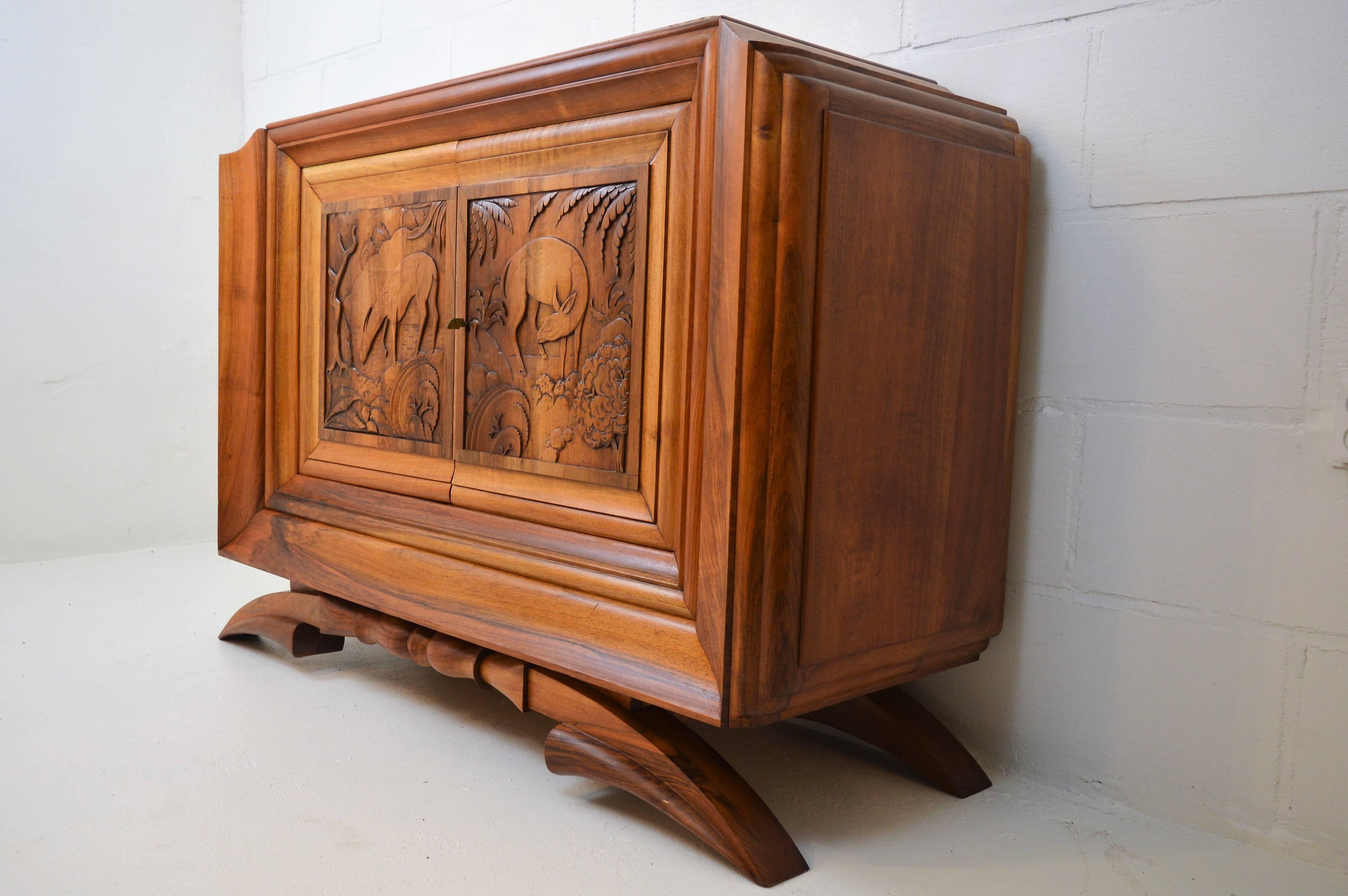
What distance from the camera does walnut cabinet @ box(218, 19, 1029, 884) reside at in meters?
1.17

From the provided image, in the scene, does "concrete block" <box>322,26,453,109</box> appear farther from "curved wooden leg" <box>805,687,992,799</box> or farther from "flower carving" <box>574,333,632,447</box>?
"curved wooden leg" <box>805,687,992,799</box>

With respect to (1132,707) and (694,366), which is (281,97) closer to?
(694,366)

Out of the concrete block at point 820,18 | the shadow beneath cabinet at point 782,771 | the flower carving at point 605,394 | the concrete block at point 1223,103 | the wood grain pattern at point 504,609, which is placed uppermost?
the concrete block at point 820,18

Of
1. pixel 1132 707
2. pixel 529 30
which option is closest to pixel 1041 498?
pixel 1132 707

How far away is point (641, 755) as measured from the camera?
1321 millimetres

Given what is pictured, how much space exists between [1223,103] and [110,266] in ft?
9.46

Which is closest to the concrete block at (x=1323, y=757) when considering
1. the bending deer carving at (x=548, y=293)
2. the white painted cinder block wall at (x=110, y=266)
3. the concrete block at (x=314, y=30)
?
the bending deer carving at (x=548, y=293)


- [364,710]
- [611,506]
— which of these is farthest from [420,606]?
[611,506]

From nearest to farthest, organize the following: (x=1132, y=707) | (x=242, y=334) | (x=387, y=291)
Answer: (x=1132, y=707) < (x=387, y=291) < (x=242, y=334)

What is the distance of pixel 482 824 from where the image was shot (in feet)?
4.42

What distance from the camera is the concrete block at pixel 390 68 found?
2572mm

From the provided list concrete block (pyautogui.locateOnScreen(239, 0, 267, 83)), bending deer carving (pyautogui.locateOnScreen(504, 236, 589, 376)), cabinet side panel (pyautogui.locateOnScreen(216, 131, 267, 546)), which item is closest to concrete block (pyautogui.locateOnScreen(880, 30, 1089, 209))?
bending deer carving (pyautogui.locateOnScreen(504, 236, 589, 376))

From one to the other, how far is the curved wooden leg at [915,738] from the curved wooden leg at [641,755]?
316 millimetres

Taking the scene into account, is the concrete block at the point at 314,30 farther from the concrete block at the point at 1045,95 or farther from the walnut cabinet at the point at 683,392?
the concrete block at the point at 1045,95
